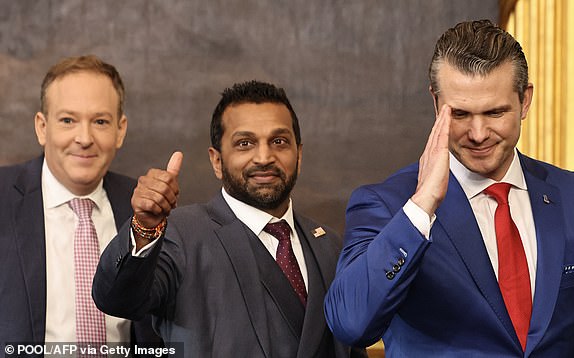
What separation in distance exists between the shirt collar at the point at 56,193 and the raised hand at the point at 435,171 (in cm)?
135

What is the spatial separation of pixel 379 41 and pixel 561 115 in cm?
128

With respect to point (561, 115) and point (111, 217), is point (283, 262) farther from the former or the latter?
point (561, 115)

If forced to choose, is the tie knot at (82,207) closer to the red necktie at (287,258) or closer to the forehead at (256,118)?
the forehead at (256,118)

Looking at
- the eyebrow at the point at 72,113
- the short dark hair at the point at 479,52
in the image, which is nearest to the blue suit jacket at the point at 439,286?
the short dark hair at the point at 479,52

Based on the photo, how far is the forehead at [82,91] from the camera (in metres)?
3.27

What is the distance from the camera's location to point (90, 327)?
3.06 meters

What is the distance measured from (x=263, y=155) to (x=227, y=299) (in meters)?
0.43

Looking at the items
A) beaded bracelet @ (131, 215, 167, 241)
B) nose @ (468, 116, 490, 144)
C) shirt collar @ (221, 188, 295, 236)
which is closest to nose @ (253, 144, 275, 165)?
shirt collar @ (221, 188, 295, 236)

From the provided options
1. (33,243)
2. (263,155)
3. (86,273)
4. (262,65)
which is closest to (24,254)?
(33,243)

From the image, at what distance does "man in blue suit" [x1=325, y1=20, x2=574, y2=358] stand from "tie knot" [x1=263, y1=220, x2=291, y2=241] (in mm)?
581

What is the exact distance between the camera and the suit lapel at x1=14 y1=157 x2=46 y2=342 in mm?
2984

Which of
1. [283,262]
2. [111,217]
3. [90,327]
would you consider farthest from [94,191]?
[283,262]

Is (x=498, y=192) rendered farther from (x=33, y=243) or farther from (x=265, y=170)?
(x=33, y=243)

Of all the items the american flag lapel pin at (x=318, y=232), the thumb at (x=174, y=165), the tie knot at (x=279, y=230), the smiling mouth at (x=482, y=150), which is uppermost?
the smiling mouth at (x=482, y=150)
